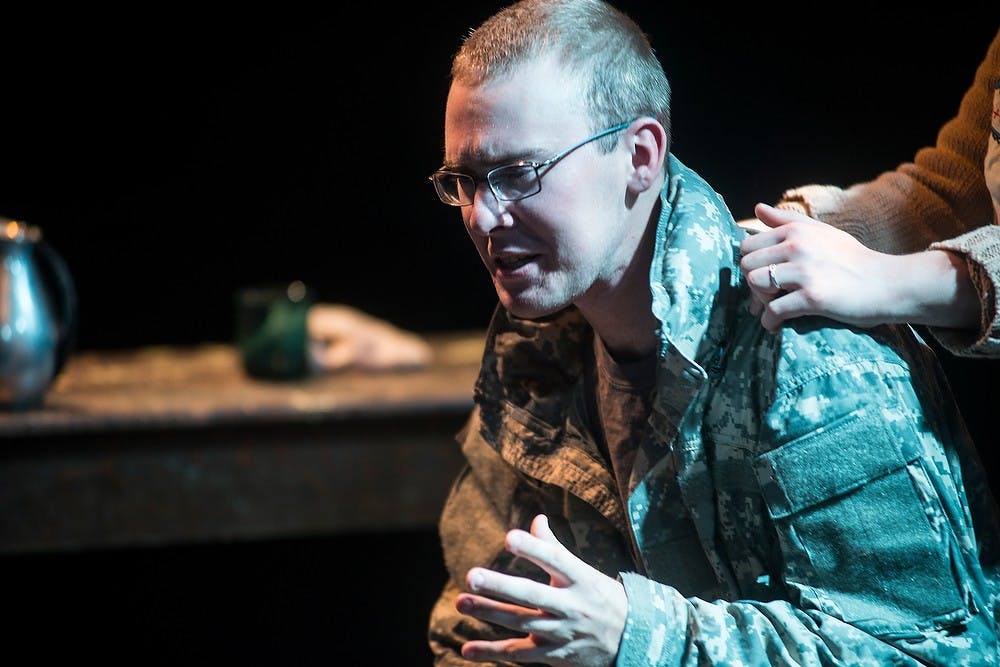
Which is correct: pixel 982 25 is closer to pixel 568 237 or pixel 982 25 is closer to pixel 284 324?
pixel 568 237

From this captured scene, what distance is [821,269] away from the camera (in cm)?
106

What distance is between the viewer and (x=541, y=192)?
45.1 inches

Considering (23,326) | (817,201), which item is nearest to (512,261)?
(817,201)

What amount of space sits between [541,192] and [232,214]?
6.61 feet

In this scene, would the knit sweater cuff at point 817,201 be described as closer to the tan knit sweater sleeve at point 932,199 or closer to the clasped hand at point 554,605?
the tan knit sweater sleeve at point 932,199

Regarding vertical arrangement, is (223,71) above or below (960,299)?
below

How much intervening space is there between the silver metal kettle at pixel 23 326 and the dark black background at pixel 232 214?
472 millimetres

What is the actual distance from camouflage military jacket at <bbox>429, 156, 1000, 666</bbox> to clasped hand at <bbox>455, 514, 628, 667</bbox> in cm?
2

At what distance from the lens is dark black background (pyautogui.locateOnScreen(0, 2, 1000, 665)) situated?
8.39 feet

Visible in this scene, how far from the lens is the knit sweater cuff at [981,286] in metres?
1.05

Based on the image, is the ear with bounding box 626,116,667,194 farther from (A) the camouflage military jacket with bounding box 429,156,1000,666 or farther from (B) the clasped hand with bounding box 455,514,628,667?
(B) the clasped hand with bounding box 455,514,628,667

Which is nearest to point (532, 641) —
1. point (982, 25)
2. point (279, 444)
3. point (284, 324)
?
point (982, 25)

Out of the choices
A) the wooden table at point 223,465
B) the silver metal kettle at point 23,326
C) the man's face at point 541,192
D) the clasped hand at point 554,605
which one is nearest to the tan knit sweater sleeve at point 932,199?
the man's face at point 541,192

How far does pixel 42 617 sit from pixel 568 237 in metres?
1.80
